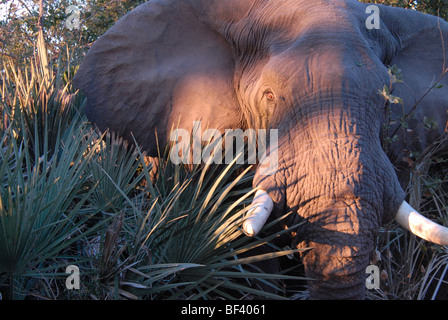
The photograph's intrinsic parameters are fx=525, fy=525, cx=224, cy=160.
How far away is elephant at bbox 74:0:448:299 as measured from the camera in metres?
3.19

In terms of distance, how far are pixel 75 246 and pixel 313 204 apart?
1.68m

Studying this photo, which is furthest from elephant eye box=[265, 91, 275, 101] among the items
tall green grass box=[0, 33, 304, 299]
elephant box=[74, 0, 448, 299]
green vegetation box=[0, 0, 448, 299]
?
tall green grass box=[0, 33, 304, 299]

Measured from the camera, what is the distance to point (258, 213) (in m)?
3.13

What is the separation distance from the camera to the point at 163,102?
15.0 ft

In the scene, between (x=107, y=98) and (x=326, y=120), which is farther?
(x=107, y=98)

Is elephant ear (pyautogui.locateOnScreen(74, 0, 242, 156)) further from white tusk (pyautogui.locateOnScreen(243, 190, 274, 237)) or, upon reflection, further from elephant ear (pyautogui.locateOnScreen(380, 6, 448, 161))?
elephant ear (pyautogui.locateOnScreen(380, 6, 448, 161))

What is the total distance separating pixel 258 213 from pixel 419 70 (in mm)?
2419

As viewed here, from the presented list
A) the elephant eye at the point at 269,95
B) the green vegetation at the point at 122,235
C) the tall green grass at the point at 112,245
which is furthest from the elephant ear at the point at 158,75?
the tall green grass at the point at 112,245

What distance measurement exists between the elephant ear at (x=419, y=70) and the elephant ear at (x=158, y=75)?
56.4 inches

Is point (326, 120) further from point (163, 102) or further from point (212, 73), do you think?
point (163, 102)

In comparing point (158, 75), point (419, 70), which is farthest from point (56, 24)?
point (419, 70)

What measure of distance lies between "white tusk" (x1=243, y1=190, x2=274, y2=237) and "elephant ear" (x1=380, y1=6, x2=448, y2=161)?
163 cm

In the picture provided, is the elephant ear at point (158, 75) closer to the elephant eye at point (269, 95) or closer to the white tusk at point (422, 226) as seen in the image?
the elephant eye at point (269, 95)
